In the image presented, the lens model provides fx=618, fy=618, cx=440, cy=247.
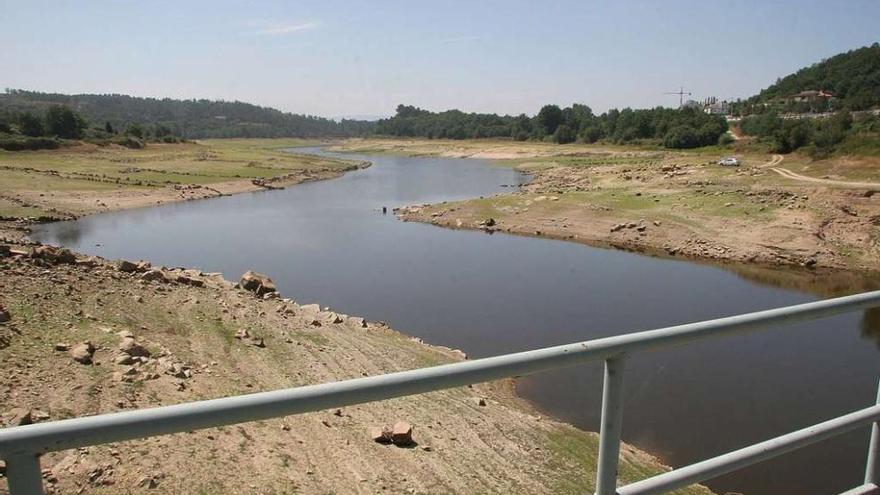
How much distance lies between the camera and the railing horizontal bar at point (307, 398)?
1.46 meters

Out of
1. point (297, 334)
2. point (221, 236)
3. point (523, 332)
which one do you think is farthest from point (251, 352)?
point (221, 236)

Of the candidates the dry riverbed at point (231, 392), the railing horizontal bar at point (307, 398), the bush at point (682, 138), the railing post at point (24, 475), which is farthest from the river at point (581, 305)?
the bush at point (682, 138)

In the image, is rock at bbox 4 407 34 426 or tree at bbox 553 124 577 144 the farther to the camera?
tree at bbox 553 124 577 144

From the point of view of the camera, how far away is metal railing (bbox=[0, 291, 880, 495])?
147 cm

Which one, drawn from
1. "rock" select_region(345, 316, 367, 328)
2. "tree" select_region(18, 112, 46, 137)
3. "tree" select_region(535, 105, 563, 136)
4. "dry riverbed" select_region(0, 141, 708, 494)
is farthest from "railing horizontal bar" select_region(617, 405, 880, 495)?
"tree" select_region(535, 105, 563, 136)

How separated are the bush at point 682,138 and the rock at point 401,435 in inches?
3177

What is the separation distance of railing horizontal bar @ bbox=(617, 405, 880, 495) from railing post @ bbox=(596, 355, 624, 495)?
77 millimetres

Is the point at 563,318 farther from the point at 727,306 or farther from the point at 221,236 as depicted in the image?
the point at 221,236

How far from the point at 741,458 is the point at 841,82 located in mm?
146301

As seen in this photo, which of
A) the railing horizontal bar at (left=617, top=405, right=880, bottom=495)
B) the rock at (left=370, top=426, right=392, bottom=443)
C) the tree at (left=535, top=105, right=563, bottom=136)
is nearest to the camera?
the railing horizontal bar at (left=617, top=405, right=880, bottom=495)

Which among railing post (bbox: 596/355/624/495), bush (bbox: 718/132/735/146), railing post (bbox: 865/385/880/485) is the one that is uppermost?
bush (bbox: 718/132/735/146)

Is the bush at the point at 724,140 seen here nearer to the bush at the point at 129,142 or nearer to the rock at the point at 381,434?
the bush at the point at 129,142

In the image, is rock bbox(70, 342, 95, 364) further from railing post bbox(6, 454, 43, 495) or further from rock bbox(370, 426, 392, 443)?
railing post bbox(6, 454, 43, 495)

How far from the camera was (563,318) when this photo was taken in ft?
59.3
